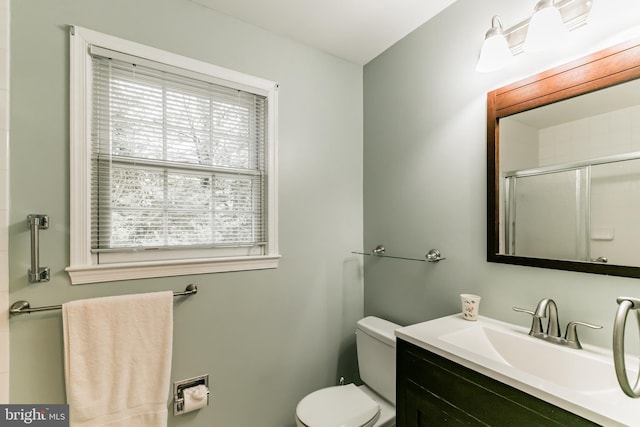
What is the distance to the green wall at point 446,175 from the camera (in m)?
1.05

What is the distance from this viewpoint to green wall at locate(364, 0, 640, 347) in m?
1.05

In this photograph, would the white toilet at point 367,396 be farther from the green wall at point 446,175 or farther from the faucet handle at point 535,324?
the faucet handle at point 535,324

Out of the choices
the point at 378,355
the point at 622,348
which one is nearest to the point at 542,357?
the point at 622,348

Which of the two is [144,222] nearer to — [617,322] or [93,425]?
[93,425]

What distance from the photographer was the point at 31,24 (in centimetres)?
115

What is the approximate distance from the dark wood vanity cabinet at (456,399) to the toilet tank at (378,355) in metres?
0.34

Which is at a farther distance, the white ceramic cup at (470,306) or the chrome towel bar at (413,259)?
the chrome towel bar at (413,259)

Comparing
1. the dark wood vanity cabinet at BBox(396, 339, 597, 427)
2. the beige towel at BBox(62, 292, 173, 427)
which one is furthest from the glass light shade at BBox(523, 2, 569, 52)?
the beige towel at BBox(62, 292, 173, 427)

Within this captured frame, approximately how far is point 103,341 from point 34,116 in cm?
96

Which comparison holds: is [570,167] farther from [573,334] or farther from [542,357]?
[542,357]

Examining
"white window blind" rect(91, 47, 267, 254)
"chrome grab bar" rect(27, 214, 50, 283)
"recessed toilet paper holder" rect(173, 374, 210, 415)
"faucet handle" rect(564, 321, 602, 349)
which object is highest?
"white window blind" rect(91, 47, 267, 254)

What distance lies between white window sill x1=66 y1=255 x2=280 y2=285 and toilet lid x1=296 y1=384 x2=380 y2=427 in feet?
2.43

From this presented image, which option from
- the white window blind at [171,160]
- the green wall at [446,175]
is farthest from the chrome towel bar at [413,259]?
the white window blind at [171,160]

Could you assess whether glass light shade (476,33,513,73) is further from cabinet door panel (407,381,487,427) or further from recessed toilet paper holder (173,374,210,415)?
recessed toilet paper holder (173,374,210,415)
